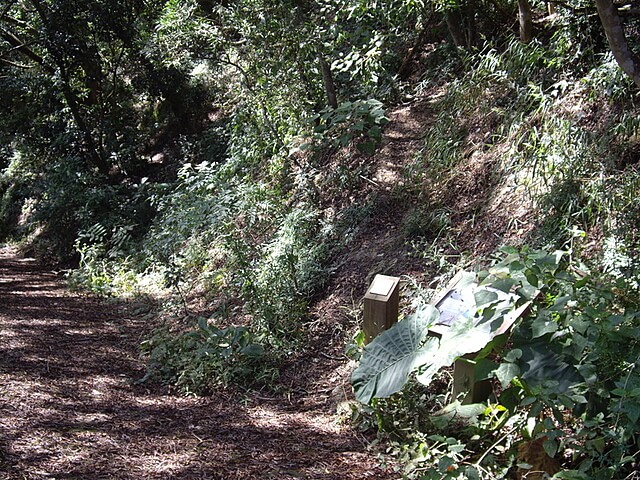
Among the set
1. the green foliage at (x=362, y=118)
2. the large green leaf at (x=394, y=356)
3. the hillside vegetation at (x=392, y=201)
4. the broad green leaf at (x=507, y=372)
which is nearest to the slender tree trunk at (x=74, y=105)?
the hillside vegetation at (x=392, y=201)

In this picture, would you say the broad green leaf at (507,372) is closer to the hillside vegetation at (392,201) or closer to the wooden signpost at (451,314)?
the hillside vegetation at (392,201)

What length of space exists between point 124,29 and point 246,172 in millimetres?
4002

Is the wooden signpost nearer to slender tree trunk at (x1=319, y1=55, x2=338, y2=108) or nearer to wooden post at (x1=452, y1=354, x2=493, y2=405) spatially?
wooden post at (x1=452, y1=354, x2=493, y2=405)

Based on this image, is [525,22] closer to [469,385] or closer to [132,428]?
[469,385]

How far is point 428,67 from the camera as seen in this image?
7125mm

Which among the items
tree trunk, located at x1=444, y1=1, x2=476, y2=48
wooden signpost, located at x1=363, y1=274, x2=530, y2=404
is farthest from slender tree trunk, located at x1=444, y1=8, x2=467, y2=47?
wooden signpost, located at x1=363, y1=274, x2=530, y2=404

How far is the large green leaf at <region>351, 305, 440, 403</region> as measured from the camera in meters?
3.03

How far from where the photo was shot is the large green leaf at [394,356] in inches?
119

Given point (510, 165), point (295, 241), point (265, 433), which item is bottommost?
point (265, 433)

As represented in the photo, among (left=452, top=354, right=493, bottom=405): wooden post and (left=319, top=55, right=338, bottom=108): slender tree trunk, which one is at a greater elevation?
(left=319, top=55, right=338, bottom=108): slender tree trunk

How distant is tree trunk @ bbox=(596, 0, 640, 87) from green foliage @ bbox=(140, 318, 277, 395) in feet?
10.8

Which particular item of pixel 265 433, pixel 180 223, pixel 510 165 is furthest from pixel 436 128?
pixel 265 433

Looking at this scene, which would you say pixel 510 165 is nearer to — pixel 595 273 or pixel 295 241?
pixel 595 273

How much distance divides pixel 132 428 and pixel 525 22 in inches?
197
